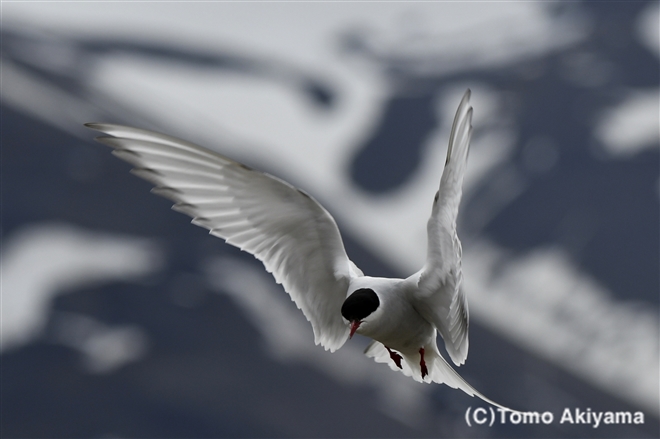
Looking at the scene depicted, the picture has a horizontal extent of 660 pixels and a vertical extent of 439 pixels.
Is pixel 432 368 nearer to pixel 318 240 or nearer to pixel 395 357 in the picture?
pixel 395 357

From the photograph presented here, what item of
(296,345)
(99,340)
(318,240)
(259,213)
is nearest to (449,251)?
(318,240)

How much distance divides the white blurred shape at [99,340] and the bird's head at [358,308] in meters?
23.9

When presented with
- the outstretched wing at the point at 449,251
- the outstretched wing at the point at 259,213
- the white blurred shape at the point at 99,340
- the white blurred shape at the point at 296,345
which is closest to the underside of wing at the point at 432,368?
the outstretched wing at the point at 259,213

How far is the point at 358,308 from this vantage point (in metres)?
3.52

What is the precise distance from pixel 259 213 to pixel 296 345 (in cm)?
2551

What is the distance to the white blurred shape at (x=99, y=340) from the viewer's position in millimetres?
26422

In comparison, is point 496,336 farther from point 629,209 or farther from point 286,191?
point 286,191

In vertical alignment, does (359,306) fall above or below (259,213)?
below

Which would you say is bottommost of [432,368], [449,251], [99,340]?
[99,340]

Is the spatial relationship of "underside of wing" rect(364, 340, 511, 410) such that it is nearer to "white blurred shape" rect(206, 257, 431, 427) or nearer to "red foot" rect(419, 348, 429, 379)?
"red foot" rect(419, 348, 429, 379)

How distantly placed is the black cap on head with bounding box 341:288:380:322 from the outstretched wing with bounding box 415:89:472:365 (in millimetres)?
307

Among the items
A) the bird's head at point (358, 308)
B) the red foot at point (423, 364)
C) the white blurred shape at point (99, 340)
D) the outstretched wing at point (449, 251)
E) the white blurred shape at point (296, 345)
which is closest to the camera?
the outstretched wing at point (449, 251)

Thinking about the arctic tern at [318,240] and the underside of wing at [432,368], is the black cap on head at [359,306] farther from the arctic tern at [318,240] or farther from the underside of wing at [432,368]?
the underside of wing at [432,368]

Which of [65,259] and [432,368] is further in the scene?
[65,259]
